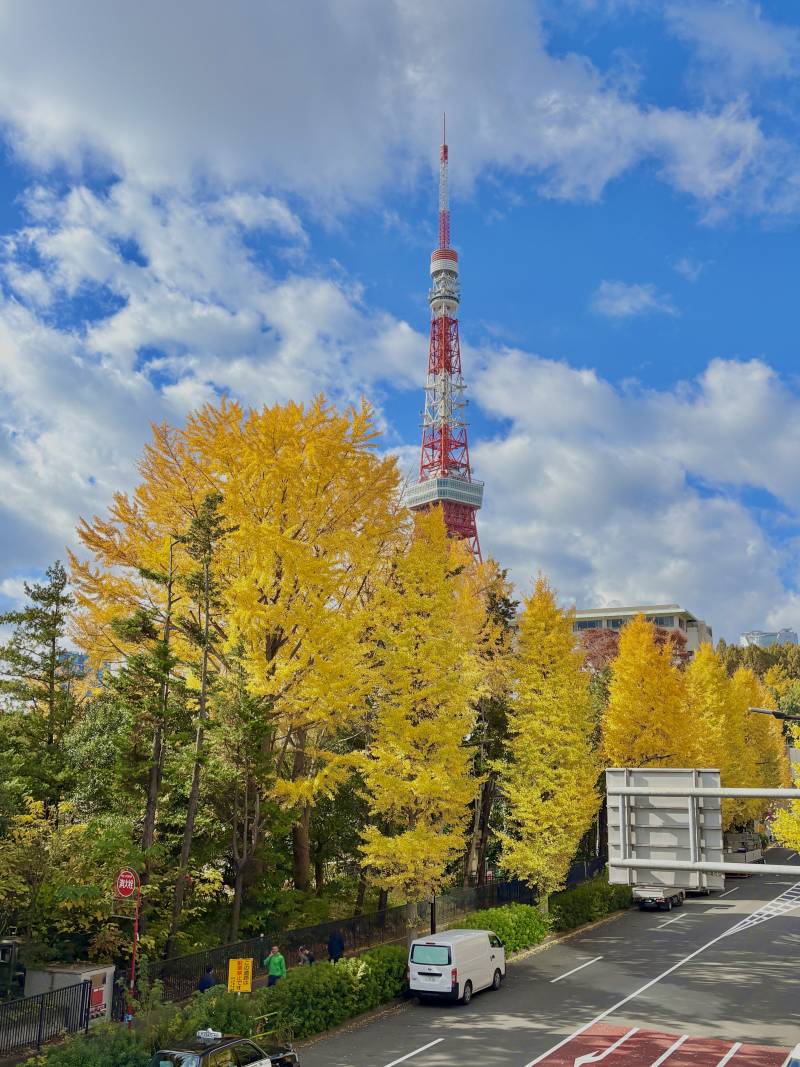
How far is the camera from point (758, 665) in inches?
4631

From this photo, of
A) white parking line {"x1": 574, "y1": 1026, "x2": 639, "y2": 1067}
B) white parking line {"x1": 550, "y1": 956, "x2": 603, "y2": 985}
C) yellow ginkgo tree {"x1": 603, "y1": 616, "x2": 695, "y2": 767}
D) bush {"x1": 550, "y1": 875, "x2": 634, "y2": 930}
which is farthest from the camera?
yellow ginkgo tree {"x1": 603, "y1": 616, "x2": 695, "y2": 767}

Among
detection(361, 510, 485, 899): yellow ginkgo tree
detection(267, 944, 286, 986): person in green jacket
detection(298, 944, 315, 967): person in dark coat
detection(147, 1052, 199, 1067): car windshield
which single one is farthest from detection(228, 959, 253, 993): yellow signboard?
detection(361, 510, 485, 899): yellow ginkgo tree

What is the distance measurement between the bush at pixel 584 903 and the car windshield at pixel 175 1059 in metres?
21.4

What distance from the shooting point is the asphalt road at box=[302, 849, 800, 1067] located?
1700 cm

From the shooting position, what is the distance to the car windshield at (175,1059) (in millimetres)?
12555

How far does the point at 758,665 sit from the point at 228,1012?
11580 cm

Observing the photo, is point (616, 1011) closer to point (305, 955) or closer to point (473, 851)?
point (305, 955)

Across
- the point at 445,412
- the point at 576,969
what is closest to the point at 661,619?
the point at 445,412

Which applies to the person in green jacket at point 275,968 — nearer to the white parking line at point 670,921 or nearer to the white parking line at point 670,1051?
the white parking line at point 670,1051

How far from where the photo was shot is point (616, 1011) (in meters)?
20.3

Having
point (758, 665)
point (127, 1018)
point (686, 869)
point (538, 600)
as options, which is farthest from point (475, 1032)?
point (758, 665)

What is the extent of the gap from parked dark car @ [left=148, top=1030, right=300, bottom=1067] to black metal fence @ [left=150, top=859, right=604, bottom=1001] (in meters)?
5.18

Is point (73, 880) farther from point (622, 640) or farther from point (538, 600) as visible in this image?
point (622, 640)

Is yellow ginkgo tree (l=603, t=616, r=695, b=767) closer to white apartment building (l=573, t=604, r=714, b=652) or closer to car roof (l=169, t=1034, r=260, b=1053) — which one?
car roof (l=169, t=1034, r=260, b=1053)
